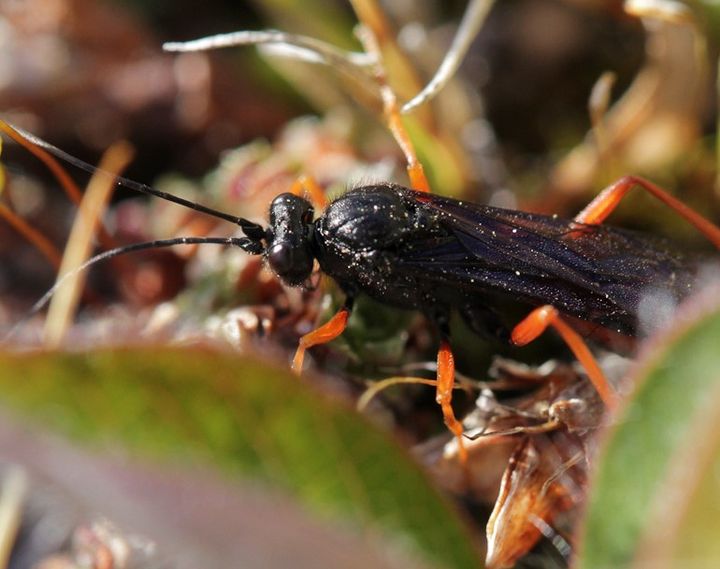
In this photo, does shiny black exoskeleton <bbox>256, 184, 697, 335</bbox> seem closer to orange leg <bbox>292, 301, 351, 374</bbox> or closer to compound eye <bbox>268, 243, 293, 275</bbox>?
compound eye <bbox>268, 243, 293, 275</bbox>

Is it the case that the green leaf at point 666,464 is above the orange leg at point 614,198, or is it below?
above

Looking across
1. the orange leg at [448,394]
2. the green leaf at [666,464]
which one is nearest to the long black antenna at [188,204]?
the orange leg at [448,394]

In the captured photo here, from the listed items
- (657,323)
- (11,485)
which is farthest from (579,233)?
(11,485)

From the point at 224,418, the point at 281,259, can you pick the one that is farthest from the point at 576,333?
the point at 224,418

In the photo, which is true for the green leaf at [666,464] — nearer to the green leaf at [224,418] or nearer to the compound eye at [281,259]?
the green leaf at [224,418]

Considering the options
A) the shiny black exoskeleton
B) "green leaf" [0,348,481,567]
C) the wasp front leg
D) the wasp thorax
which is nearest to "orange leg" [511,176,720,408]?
the shiny black exoskeleton

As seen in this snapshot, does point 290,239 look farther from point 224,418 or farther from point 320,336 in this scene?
point 224,418
